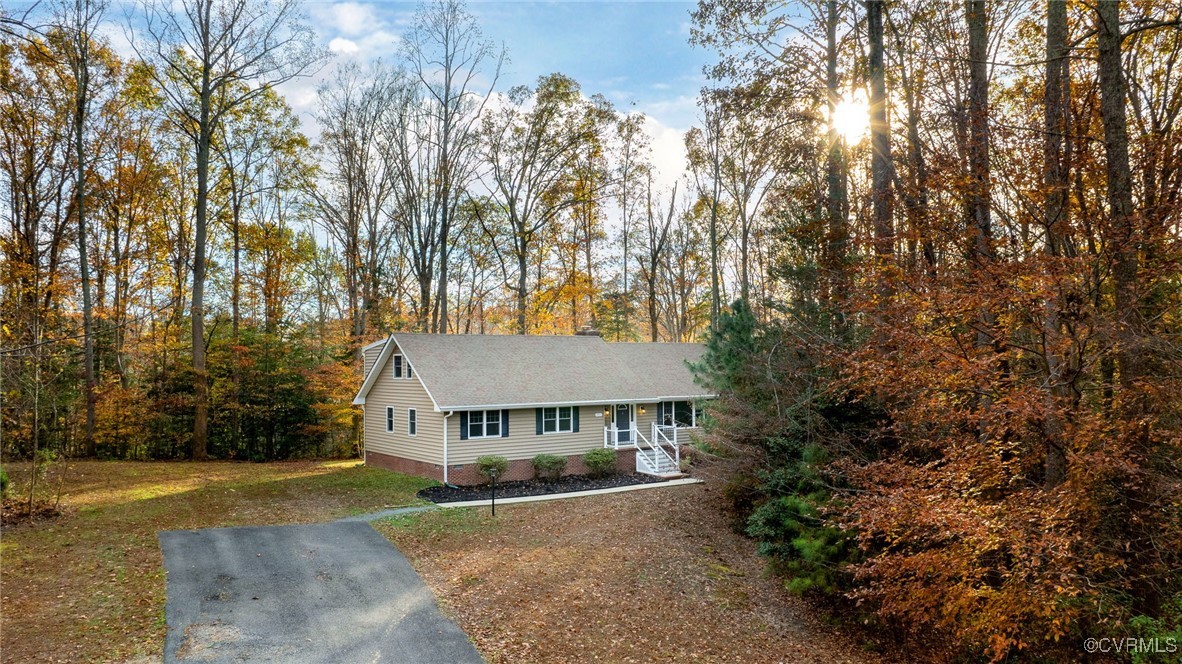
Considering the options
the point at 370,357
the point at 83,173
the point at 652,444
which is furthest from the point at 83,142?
the point at 652,444

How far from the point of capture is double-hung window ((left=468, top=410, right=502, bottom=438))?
2025 centimetres

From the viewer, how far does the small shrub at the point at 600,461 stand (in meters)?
21.8

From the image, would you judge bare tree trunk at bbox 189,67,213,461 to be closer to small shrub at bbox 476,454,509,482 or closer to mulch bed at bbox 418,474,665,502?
mulch bed at bbox 418,474,665,502

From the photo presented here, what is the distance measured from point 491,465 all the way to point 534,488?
5.08 feet

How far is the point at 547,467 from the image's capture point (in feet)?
68.9

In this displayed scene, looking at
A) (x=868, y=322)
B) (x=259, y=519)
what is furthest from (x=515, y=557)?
(x=868, y=322)

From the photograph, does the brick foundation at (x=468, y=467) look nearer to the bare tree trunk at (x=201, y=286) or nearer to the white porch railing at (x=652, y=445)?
the white porch railing at (x=652, y=445)

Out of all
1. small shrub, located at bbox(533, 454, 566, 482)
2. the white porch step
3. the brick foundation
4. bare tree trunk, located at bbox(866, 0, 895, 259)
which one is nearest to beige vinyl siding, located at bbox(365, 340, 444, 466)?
the brick foundation

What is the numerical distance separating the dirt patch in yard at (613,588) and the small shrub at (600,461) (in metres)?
5.92

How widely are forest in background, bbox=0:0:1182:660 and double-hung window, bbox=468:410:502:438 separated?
27.2 ft

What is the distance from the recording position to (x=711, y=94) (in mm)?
14469

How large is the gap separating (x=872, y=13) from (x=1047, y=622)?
10190 millimetres

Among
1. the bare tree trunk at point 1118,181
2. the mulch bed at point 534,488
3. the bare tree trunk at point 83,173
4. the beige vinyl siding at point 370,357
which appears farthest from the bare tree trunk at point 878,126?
the bare tree trunk at point 83,173

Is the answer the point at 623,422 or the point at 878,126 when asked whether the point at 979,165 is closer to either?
the point at 878,126
